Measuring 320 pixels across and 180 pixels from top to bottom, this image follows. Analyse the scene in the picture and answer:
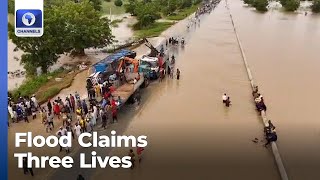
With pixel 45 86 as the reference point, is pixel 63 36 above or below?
above

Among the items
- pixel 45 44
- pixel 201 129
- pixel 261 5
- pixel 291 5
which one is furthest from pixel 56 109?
pixel 291 5

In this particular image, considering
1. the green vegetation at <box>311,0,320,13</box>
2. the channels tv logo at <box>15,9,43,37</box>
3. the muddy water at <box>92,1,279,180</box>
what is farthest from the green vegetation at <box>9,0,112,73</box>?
the green vegetation at <box>311,0,320,13</box>

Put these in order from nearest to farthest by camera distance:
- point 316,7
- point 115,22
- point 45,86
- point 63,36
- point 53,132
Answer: point 53,132 → point 45,86 → point 63,36 → point 115,22 → point 316,7

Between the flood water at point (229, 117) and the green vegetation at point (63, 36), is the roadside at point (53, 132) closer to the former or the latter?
the flood water at point (229, 117)

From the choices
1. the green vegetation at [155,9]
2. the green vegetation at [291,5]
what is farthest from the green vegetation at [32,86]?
the green vegetation at [291,5]

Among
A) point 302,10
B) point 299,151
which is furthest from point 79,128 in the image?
point 302,10

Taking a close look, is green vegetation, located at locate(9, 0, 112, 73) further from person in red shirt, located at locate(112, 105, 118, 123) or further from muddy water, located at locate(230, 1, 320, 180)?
muddy water, located at locate(230, 1, 320, 180)

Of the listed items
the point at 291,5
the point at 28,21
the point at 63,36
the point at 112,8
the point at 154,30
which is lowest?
the point at 154,30

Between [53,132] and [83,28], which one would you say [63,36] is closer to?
[83,28]
